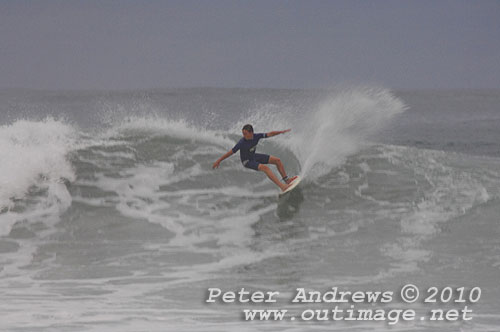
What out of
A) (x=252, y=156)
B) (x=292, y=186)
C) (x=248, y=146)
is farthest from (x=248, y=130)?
(x=292, y=186)

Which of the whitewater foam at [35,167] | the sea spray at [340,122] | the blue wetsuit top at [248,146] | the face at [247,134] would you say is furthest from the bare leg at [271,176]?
the whitewater foam at [35,167]

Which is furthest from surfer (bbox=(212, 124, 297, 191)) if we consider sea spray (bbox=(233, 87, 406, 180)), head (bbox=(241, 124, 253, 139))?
sea spray (bbox=(233, 87, 406, 180))

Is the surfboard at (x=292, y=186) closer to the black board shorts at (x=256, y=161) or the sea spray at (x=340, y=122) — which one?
the black board shorts at (x=256, y=161)

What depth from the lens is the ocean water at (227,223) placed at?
6.92 m

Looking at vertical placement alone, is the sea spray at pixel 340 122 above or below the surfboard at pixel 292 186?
above

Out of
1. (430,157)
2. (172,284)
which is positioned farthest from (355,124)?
(172,284)

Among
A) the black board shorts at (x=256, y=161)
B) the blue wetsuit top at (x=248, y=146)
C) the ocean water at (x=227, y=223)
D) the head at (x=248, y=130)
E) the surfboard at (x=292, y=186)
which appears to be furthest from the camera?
the surfboard at (x=292, y=186)

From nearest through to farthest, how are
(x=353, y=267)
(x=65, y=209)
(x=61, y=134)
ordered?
(x=353, y=267), (x=65, y=209), (x=61, y=134)

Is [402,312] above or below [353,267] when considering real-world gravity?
below

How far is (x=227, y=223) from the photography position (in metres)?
10.9

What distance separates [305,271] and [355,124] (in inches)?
297

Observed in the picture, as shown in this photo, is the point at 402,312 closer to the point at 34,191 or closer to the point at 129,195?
the point at 129,195

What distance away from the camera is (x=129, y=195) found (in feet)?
39.9

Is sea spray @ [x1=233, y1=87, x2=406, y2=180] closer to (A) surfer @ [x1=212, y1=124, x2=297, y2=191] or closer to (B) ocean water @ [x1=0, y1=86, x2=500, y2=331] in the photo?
(B) ocean water @ [x1=0, y1=86, x2=500, y2=331]
